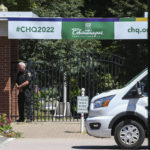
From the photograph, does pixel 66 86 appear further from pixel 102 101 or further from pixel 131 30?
pixel 102 101

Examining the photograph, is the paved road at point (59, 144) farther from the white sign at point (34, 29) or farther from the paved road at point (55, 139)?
the white sign at point (34, 29)

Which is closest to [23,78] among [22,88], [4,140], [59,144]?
[22,88]

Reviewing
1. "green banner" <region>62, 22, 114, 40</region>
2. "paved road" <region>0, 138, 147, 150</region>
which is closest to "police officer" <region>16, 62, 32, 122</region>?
"green banner" <region>62, 22, 114, 40</region>

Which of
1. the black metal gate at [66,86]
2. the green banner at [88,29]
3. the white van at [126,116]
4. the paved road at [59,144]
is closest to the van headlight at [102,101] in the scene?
the white van at [126,116]

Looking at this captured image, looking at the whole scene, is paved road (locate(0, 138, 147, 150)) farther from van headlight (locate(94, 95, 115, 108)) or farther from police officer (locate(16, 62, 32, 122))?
police officer (locate(16, 62, 32, 122))

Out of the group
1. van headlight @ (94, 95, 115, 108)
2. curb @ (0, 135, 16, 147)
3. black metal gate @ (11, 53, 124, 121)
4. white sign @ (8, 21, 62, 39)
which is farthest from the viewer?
black metal gate @ (11, 53, 124, 121)

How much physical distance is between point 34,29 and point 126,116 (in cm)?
736

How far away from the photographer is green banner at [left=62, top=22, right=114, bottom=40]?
1969 cm

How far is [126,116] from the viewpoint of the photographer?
13.1 m

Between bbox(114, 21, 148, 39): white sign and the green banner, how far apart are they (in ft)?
0.63

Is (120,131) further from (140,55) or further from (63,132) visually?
(140,55)

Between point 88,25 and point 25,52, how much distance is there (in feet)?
36.8

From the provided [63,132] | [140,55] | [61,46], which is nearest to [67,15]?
[61,46]

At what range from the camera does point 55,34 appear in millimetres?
19750
